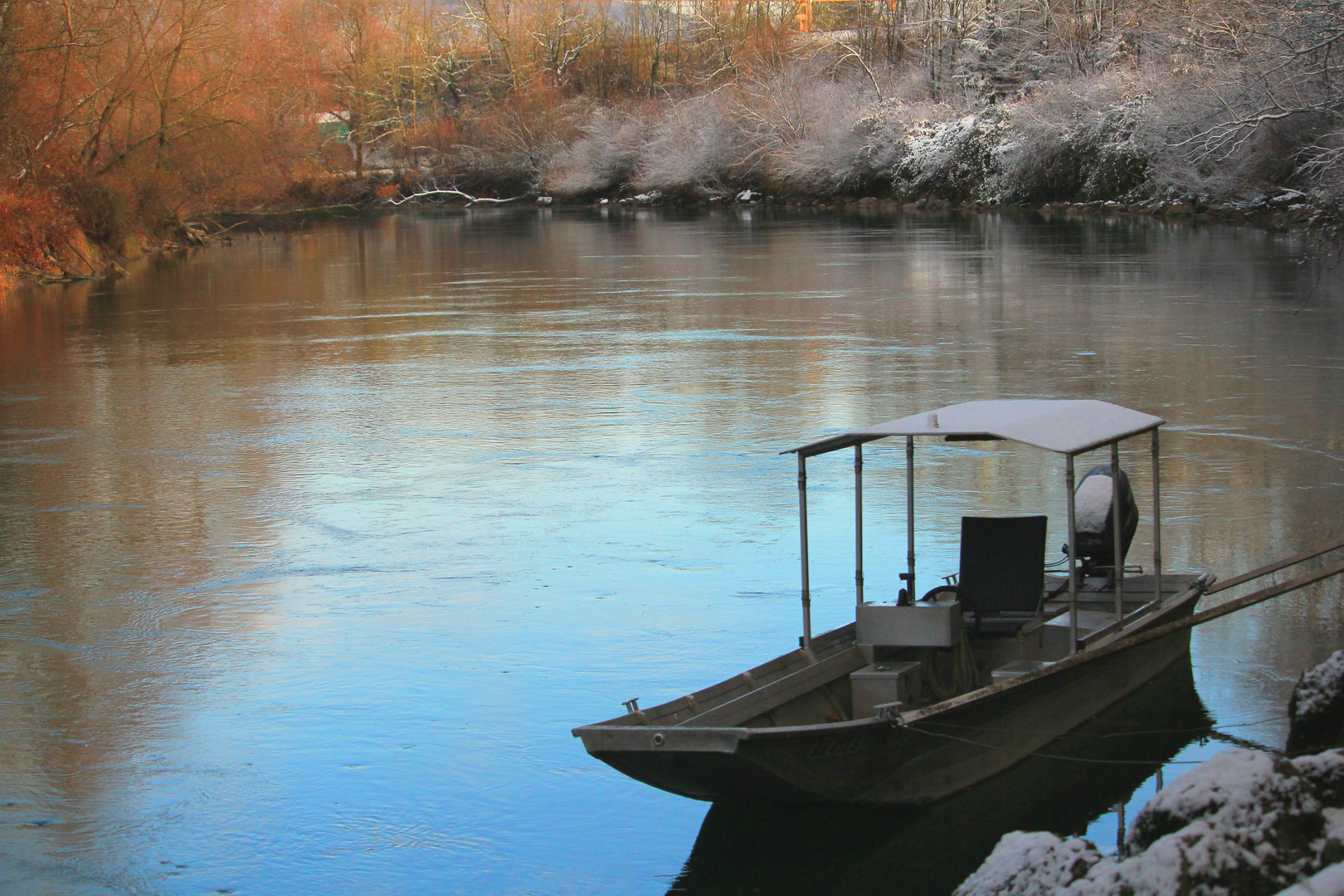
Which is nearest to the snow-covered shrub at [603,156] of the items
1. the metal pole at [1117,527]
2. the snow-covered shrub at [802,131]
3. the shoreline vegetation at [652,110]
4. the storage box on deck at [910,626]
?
the shoreline vegetation at [652,110]

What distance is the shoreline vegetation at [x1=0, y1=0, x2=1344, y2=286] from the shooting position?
38.0 m

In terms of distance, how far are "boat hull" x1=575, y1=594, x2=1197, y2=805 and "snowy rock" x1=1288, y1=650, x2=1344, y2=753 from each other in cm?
114

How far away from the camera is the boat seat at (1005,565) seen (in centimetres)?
835

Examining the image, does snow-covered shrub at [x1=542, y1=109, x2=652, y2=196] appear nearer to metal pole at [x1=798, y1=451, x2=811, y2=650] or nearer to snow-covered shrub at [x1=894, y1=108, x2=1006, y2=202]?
snow-covered shrub at [x1=894, y1=108, x2=1006, y2=202]

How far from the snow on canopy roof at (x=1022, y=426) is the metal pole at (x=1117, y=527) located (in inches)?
6.6

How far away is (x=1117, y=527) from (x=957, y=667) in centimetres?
134

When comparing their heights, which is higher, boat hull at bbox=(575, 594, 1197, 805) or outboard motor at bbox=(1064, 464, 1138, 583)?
outboard motor at bbox=(1064, 464, 1138, 583)

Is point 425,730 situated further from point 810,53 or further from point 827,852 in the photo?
point 810,53

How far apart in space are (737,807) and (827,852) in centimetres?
60

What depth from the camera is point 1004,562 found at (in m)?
8.41

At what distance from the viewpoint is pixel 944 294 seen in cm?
2806

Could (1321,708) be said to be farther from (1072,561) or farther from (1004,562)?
(1004,562)

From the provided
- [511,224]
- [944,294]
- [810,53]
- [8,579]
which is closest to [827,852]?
[8,579]

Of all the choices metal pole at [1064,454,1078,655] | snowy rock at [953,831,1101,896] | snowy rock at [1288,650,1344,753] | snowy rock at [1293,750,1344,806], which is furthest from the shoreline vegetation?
snowy rock at [953,831,1101,896]
